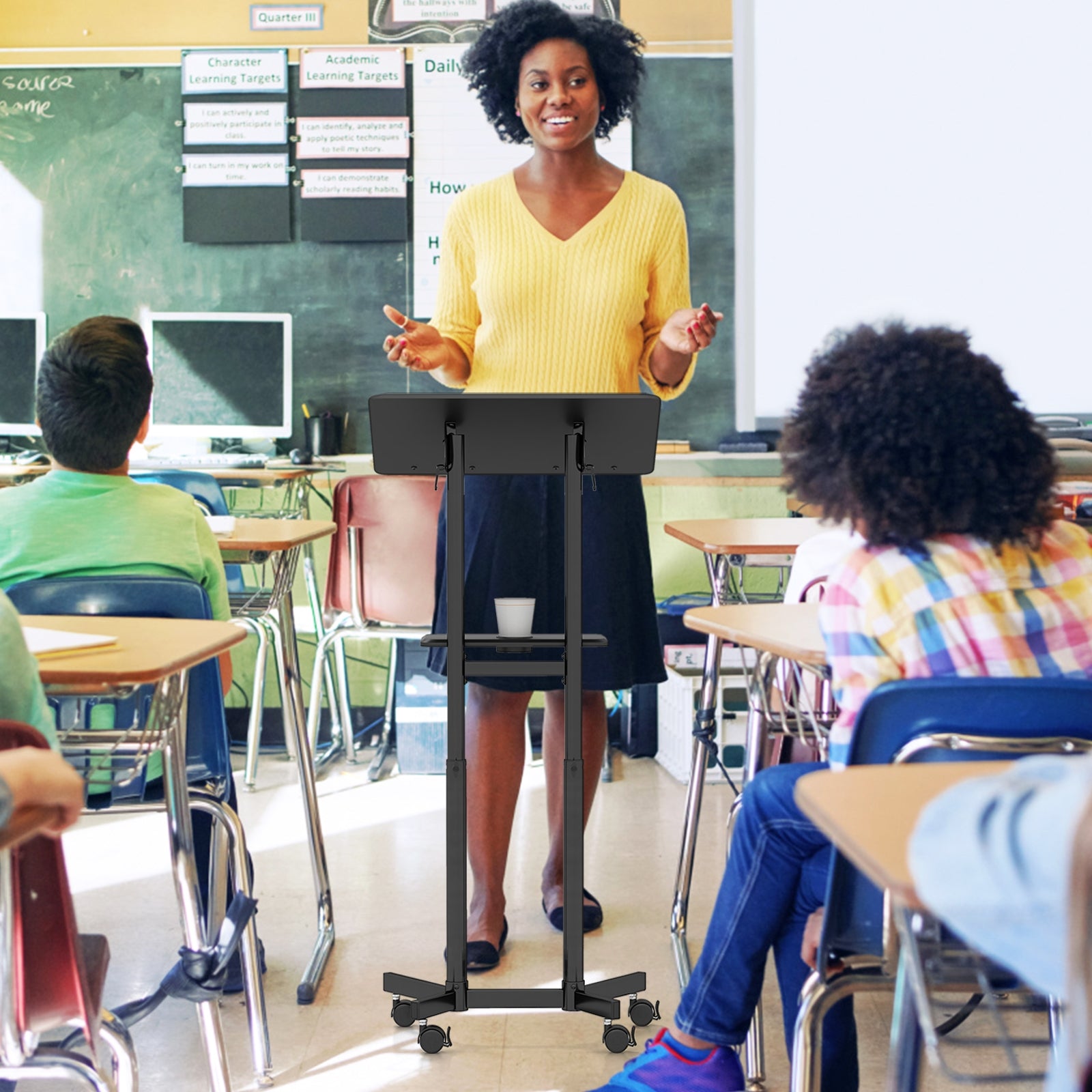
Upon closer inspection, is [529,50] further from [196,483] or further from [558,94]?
[196,483]

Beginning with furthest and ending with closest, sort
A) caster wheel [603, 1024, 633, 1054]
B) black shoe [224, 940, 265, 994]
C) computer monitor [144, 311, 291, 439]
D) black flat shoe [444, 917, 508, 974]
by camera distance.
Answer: computer monitor [144, 311, 291, 439] < black flat shoe [444, 917, 508, 974] < black shoe [224, 940, 265, 994] < caster wheel [603, 1024, 633, 1054]

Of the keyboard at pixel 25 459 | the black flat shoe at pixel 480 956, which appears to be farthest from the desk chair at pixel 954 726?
the keyboard at pixel 25 459

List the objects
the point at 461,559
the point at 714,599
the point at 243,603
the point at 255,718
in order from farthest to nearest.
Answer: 1. the point at 255,718
2. the point at 243,603
3. the point at 714,599
4. the point at 461,559

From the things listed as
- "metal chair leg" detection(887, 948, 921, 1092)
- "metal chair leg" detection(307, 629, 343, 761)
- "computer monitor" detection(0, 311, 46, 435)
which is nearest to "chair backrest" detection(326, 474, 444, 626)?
"metal chair leg" detection(307, 629, 343, 761)

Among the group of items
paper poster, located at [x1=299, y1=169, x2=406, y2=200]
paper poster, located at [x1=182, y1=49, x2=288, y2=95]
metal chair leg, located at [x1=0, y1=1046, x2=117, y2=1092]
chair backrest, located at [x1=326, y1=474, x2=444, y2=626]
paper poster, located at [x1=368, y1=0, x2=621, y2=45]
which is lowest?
metal chair leg, located at [x1=0, y1=1046, x2=117, y2=1092]

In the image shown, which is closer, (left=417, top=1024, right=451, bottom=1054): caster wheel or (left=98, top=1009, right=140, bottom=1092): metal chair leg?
(left=98, top=1009, right=140, bottom=1092): metal chair leg

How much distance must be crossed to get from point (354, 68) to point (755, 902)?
11.3ft

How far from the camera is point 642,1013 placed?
1.84m

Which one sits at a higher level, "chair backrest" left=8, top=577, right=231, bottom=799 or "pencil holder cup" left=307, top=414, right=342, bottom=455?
"pencil holder cup" left=307, top=414, right=342, bottom=455

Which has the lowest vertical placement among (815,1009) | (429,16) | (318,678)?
(318,678)

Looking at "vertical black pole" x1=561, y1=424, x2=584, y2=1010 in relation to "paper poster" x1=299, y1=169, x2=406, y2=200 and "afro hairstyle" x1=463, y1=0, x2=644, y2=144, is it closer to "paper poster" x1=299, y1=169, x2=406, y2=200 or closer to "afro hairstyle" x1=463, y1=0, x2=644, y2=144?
"afro hairstyle" x1=463, y1=0, x2=644, y2=144

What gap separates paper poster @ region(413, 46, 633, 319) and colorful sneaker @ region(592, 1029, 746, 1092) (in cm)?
301

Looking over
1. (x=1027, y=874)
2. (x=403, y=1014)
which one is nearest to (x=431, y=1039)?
(x=403, y=1014)

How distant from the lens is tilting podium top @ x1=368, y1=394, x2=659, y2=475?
151 centimetres
